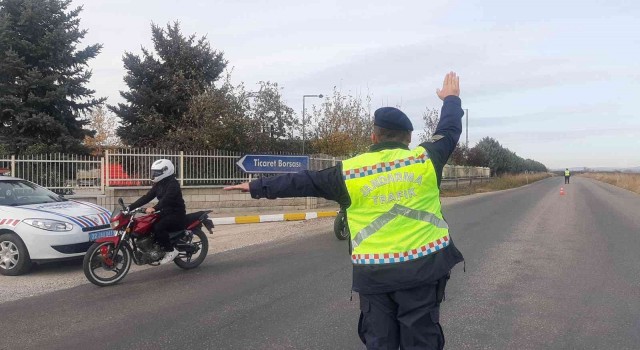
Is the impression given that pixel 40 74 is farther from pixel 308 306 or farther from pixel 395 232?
pixel 395 232

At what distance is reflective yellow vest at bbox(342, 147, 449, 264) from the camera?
267 centimetres

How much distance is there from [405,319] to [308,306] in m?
3.32

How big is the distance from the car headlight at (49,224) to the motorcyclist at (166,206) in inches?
41.9

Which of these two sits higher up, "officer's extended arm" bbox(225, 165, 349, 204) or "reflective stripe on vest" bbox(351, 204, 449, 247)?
"officer's extended arm" bbox(225, 165, 349, 204)

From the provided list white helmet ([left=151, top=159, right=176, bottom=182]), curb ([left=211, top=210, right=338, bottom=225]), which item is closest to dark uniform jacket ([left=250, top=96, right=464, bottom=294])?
white helmet ([left=151, top=159, right=176, bottom=182])

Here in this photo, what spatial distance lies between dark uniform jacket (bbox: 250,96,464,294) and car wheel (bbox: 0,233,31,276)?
19.7 ft

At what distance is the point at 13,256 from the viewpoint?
25.0ft

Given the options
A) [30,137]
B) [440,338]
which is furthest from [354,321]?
[30,137]

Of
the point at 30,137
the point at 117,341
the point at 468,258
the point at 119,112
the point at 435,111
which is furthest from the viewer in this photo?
the point at 435,111

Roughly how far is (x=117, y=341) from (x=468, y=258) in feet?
18.7

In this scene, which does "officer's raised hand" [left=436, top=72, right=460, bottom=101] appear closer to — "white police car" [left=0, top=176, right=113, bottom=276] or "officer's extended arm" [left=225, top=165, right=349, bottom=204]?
"officer's extended arm" [left=225, top=165, right=349, bottom=204]

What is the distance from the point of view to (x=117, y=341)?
475 cm

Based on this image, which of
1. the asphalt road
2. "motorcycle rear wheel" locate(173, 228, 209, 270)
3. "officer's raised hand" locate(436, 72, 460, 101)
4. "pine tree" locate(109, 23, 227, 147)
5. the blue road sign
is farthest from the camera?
"pine tree" locate(109, 23, 227, 147)

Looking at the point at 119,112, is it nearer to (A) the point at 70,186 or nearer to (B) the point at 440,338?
(A) the point at 70,186
